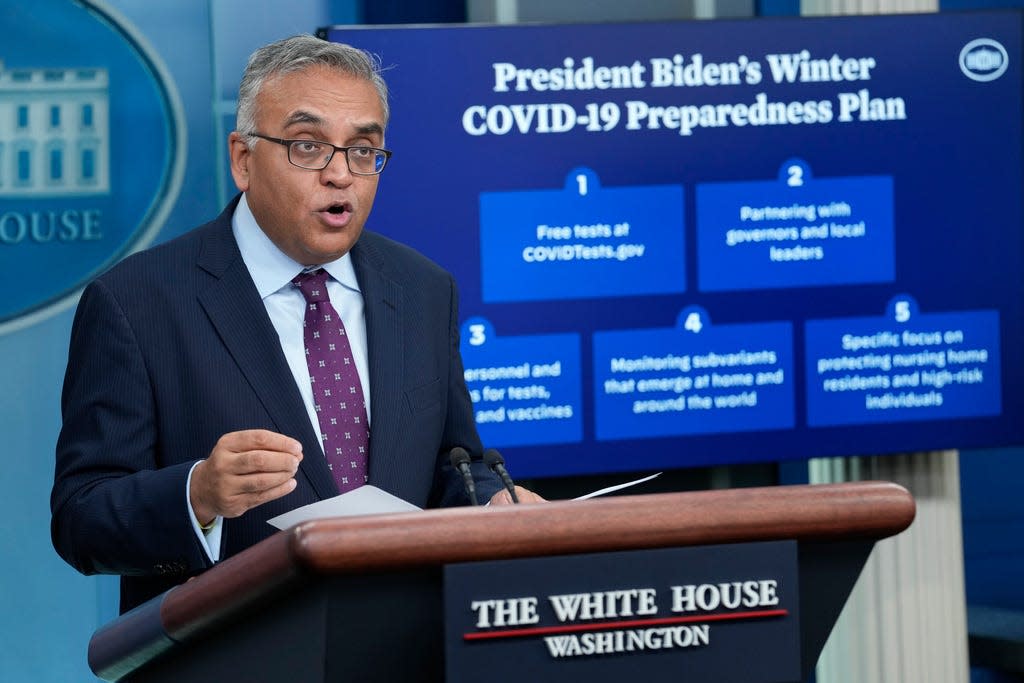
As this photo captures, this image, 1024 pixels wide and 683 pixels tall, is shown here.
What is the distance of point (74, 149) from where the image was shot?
135 inches

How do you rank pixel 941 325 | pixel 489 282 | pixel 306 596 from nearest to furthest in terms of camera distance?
1. pixel 306 596
2. pixel 489 282
3. pixel 941 325

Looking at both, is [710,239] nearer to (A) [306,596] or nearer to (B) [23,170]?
(B) [23,170]

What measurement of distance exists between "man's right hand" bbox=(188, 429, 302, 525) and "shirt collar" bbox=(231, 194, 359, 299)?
1.59 ft

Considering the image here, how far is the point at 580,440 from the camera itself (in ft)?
10.7

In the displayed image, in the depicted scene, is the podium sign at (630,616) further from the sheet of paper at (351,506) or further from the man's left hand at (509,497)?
the man's left hand at (509,497)

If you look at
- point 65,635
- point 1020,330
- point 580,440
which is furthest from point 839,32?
point 65,635

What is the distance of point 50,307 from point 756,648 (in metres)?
2.67

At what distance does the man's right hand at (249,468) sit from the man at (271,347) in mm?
222

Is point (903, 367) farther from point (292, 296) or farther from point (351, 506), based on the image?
point (351, 506)

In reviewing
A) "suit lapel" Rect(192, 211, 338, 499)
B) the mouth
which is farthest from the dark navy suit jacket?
the mouth

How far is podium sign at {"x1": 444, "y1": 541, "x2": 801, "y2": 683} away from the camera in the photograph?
1.08m

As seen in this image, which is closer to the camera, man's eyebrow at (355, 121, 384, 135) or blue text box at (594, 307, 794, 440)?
man's eyebrow at (355, 121, 384, 135)

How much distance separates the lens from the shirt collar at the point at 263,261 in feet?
5.90

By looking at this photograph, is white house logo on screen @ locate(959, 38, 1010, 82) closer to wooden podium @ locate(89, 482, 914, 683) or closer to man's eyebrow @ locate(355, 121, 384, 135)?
man's eyebrow @ locate(355, 121, 384, 135)
